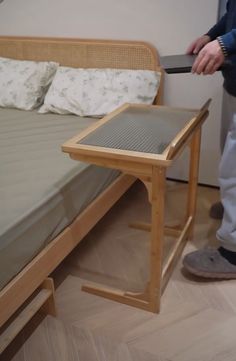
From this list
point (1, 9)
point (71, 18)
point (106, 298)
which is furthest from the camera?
point (1, 9)

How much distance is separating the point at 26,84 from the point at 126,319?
1.51 m

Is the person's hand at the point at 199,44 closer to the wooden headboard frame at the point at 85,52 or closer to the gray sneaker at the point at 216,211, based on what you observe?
the wooden headboard frame at the point at 85,52

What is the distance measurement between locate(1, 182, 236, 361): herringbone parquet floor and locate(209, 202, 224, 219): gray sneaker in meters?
0.20

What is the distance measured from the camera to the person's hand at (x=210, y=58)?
1281mm

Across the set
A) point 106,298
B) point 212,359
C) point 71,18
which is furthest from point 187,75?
point 212,359

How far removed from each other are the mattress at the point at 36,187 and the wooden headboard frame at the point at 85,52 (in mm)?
483

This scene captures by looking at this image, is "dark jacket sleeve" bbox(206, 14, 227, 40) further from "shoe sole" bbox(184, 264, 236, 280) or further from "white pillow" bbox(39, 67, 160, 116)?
"shoe sole" bbox(184, 264, 236, 280)

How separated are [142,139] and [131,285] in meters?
0.67

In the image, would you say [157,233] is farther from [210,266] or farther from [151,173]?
[210,266]

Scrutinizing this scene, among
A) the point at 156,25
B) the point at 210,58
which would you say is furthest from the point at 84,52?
the point at 210,58

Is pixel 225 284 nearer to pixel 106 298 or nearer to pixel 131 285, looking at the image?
pixel 131 285

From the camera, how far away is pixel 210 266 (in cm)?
160

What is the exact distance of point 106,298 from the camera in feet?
5.09

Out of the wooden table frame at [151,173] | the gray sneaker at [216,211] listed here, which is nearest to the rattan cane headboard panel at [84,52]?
the wooden table frame at [151,173]
